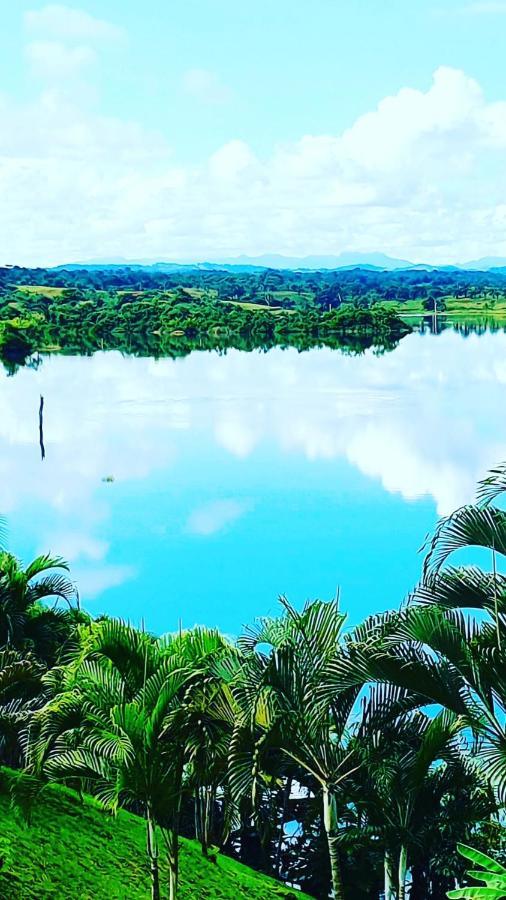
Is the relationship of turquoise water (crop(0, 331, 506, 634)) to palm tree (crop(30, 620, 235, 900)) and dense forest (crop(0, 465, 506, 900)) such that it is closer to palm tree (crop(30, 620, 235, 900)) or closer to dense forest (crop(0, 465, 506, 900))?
dense forest (crop(0, 465, 506, 900))

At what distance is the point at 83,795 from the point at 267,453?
25.0m

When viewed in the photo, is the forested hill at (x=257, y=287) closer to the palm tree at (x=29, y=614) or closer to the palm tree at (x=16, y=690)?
the palm tree at (x=29, y=614)

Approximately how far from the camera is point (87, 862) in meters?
6.87

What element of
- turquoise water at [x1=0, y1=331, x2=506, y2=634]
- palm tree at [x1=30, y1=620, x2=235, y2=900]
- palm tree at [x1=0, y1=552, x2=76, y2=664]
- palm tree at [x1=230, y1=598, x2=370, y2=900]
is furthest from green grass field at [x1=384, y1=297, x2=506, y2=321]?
palm tree at [x1=30, y1=620, x2=235, y2=900]

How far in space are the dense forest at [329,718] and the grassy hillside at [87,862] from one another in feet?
0.50

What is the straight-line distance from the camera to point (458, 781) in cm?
635

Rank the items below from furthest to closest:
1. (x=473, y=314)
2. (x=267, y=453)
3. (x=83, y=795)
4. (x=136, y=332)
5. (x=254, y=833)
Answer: (x=473, y=314) < (x=136, y=332) < (x=267, y=453) < (x=254, y=833) < (x=83, y=795)

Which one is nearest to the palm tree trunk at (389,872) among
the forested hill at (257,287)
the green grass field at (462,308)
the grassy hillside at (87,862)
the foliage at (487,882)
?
the grassy hillside at (87,862)

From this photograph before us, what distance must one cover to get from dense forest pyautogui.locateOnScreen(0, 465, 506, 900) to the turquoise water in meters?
8.71

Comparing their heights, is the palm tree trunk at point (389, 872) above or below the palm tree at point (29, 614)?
below

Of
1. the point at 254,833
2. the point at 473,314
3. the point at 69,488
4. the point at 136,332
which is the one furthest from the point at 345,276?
the point at 254,833

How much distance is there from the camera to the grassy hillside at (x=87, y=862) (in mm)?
6367

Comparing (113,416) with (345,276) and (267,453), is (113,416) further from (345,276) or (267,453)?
(345,276)

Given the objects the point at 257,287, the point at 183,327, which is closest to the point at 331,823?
the point at 183,327
